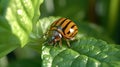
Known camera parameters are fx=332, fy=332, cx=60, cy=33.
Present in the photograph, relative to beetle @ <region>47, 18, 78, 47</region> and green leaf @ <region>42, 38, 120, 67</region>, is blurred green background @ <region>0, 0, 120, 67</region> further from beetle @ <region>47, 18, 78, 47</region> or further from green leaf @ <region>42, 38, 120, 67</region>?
green leaf @ <region>42, 38, 120, 67</region>

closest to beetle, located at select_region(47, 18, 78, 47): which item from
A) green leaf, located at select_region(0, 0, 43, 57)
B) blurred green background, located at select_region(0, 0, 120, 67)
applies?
green leaf, located at select_region(0, 0, 43, 57)

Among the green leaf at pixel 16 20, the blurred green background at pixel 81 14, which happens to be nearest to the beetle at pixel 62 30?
the green leaf at pixel 16 20

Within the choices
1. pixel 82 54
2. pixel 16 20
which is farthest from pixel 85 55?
pixel 16 20

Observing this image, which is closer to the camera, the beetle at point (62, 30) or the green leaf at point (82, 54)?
the green leaf at point (82, 54)

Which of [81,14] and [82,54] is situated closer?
[82,54]

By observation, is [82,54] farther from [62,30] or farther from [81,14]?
[81,14]

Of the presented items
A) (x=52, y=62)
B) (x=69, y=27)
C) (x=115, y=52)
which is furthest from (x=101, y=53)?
(x=69, y=27)

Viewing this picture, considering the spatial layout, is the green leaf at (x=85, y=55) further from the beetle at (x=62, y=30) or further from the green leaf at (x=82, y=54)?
the beetle at (x=62, y=30)
